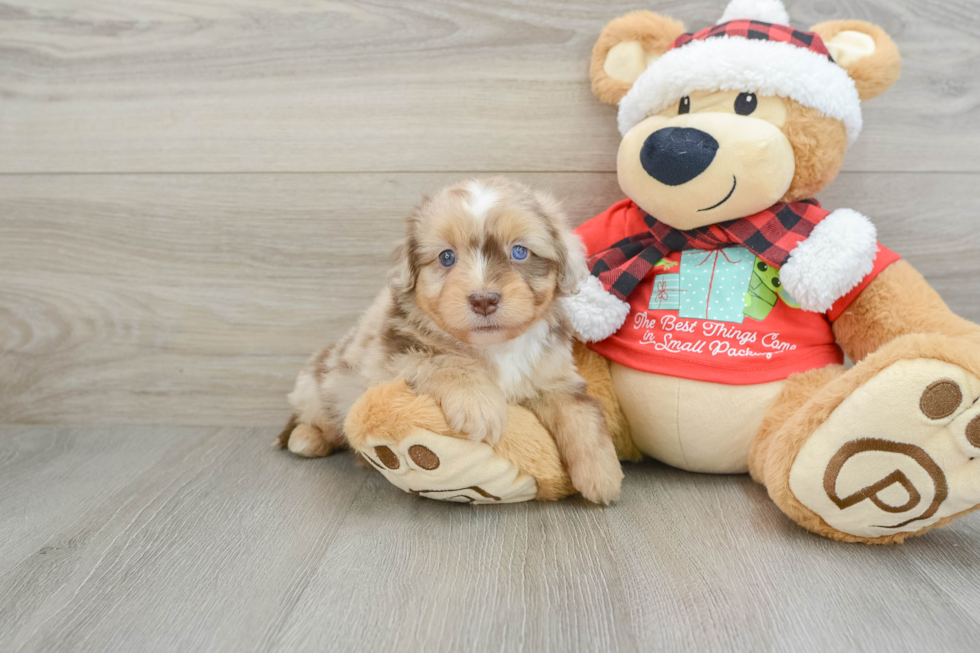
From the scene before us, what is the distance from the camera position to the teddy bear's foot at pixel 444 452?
4.31ft

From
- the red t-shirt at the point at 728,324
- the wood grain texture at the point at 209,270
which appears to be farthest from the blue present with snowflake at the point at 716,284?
the wood grain texture at the point at 209,270

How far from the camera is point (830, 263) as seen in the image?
1401mm

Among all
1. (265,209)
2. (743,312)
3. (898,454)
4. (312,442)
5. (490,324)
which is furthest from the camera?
(265,209)

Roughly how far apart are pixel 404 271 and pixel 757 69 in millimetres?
914

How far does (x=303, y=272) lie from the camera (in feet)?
6.72

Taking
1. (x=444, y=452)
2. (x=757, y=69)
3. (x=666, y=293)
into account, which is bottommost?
(x=444, y=452)

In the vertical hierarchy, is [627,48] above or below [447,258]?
above

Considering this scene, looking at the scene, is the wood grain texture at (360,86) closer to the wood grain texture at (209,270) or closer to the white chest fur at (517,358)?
the wood grain texture at (209,270)

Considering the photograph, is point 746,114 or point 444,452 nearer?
point 444,452

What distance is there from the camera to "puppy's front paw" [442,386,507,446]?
1.30 m

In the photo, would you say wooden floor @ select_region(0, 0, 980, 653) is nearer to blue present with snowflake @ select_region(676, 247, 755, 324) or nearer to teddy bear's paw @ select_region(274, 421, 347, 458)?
teddy bear's paw @ select_region(274, 421, 347, 458)

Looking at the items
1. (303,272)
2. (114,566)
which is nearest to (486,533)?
(114,566)

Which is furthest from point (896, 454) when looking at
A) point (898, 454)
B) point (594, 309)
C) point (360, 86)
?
point (360, 86)

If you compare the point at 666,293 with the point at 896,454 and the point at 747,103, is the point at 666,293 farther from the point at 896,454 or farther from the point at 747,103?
the point at 896,454
